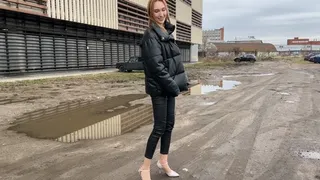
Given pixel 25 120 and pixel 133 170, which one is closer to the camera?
pixel 133 170

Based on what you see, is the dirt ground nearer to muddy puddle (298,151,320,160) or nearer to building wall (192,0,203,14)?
muddy puddle (298,151,320,160)

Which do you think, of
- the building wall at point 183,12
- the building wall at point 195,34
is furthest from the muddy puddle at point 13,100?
the building wall at point 195,34

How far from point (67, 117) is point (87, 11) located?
58.6 ft


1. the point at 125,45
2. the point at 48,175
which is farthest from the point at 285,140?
the point at 125,45

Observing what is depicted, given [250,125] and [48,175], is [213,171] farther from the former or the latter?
[250,125]

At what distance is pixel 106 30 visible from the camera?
2897 cm

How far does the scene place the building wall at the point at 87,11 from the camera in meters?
20.9

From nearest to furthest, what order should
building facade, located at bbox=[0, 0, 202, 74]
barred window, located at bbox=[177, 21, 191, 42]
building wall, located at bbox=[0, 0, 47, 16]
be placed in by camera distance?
building wall, located at bbox=[0, 0, 47, 16]
building facade, located at bbox=[0, 0, 202, 74]
barred window, located at bbox=[177, 21, 191, 42]

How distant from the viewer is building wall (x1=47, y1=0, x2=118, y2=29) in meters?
20.9

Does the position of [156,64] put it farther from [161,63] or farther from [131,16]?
[131,16]

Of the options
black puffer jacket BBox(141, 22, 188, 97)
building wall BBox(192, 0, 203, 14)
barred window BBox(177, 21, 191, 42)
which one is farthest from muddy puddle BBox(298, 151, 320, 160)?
building wall BBox(192, 0, 203, 14)

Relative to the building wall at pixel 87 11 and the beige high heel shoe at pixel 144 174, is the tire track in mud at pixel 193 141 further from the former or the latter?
the building wall at pixel 87 11

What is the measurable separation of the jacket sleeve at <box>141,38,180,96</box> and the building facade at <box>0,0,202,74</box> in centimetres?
1589

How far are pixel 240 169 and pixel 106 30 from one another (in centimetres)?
2619
